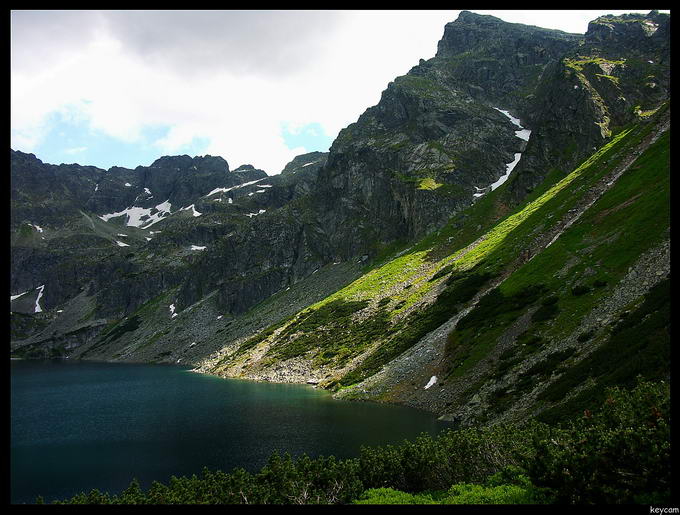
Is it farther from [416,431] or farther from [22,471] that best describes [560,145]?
[22,471]

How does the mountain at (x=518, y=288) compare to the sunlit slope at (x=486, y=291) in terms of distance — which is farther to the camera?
the sunlit slope at (x=486, y=291)

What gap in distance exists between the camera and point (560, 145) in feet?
494

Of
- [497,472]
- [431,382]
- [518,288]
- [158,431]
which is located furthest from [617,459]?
[518,288]

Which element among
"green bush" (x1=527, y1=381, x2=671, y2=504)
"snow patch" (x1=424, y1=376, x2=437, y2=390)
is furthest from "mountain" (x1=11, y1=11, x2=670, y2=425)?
"green bush" (x1=527, y1=381, x2=671, y2=504)

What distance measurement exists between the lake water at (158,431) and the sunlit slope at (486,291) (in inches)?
448

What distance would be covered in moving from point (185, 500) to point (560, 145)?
164 metres

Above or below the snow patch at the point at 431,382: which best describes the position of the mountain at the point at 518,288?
above

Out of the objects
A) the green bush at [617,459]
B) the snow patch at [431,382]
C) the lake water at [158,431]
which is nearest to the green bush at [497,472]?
the green bush at [617,459]

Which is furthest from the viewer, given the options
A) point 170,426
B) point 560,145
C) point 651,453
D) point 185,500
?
point 560,145

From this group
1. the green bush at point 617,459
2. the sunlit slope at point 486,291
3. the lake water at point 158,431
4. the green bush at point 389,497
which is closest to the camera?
the green bush at point 617,459

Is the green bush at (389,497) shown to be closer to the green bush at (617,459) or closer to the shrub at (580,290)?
the green bush at (617,459)

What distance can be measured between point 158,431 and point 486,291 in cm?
6392

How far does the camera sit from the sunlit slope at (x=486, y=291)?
195 feet
